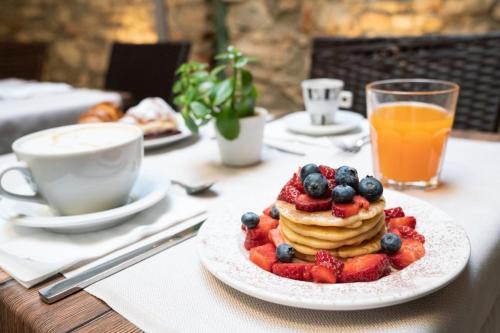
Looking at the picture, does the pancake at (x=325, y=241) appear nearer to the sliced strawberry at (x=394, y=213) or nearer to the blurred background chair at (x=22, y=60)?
the sliced strawberry at (x=394, y=213)

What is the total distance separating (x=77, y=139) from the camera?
2.37 ft

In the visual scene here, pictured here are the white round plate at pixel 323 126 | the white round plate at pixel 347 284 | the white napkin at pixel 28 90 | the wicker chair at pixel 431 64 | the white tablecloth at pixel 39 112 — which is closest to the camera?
the white round plate at pixel 347 284

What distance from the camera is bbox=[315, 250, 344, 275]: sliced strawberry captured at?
1.56ft

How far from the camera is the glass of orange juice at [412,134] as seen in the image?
0.83m

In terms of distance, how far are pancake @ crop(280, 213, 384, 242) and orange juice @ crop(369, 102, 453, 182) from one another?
0.34 metres

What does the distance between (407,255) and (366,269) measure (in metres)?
0.06

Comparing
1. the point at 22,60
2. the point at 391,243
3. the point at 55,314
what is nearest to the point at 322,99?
the point at 391,243

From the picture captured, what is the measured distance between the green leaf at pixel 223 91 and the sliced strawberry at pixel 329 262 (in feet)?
1.52

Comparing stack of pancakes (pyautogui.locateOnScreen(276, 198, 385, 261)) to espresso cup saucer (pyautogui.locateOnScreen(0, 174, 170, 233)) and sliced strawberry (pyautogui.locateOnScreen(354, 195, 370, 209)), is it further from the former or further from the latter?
espresso cup saucer (pyautogui.locateOnScreen(0, 174, 170, 233))

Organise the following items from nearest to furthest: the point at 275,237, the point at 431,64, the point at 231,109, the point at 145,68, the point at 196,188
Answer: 1. the point at 275,237
2. the point at 196,188
3. the point at 231,109
4. the point at 431,64
5. the point at 145,68

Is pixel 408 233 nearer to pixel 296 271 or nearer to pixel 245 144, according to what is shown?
pixel 296 271

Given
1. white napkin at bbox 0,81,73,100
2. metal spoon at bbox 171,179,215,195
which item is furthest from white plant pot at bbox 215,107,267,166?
white napkin at bbox 0,81,73,100

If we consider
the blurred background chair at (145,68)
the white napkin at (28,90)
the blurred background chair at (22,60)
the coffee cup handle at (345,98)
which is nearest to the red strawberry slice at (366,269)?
the coffee cup handle at (345,98)

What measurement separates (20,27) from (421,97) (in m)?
4.44
